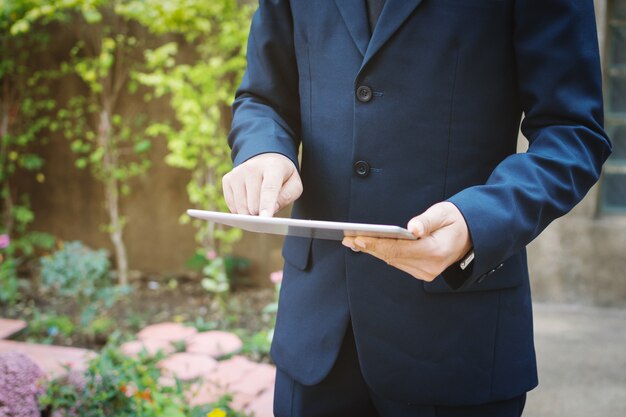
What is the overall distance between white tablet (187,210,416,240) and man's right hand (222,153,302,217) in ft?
0.44

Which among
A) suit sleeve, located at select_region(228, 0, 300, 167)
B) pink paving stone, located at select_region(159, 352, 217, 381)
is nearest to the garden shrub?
pink paving stone, located at select_region(159, 352, 217, 381)

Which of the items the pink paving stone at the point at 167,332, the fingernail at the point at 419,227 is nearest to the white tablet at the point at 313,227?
the fingernail at the point at 419,227

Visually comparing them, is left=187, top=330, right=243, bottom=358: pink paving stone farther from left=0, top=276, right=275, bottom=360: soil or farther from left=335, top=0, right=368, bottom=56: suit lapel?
left=335, top=0, right=368, bottom=56: suit lapel

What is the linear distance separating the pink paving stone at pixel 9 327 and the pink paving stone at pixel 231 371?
124 centimetres

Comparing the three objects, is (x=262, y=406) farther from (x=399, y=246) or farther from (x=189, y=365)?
(x=399, y=246)

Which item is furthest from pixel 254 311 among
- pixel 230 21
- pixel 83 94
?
pixel 83 94

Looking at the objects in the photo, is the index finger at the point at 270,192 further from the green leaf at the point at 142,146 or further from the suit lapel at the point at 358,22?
the green leaf at the point at 142,146

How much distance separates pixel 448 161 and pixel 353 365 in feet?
1.46

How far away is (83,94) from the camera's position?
5.14m

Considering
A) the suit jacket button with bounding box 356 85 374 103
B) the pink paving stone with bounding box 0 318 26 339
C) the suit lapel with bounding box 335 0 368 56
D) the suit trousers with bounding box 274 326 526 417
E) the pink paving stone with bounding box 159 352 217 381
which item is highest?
the suit lapel with bounding box 335 0 368 56

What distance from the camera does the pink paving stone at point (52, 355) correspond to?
9.99ft

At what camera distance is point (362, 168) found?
120cm

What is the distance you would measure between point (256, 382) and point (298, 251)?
6.42 feet

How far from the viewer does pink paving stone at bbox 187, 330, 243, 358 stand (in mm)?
3541
